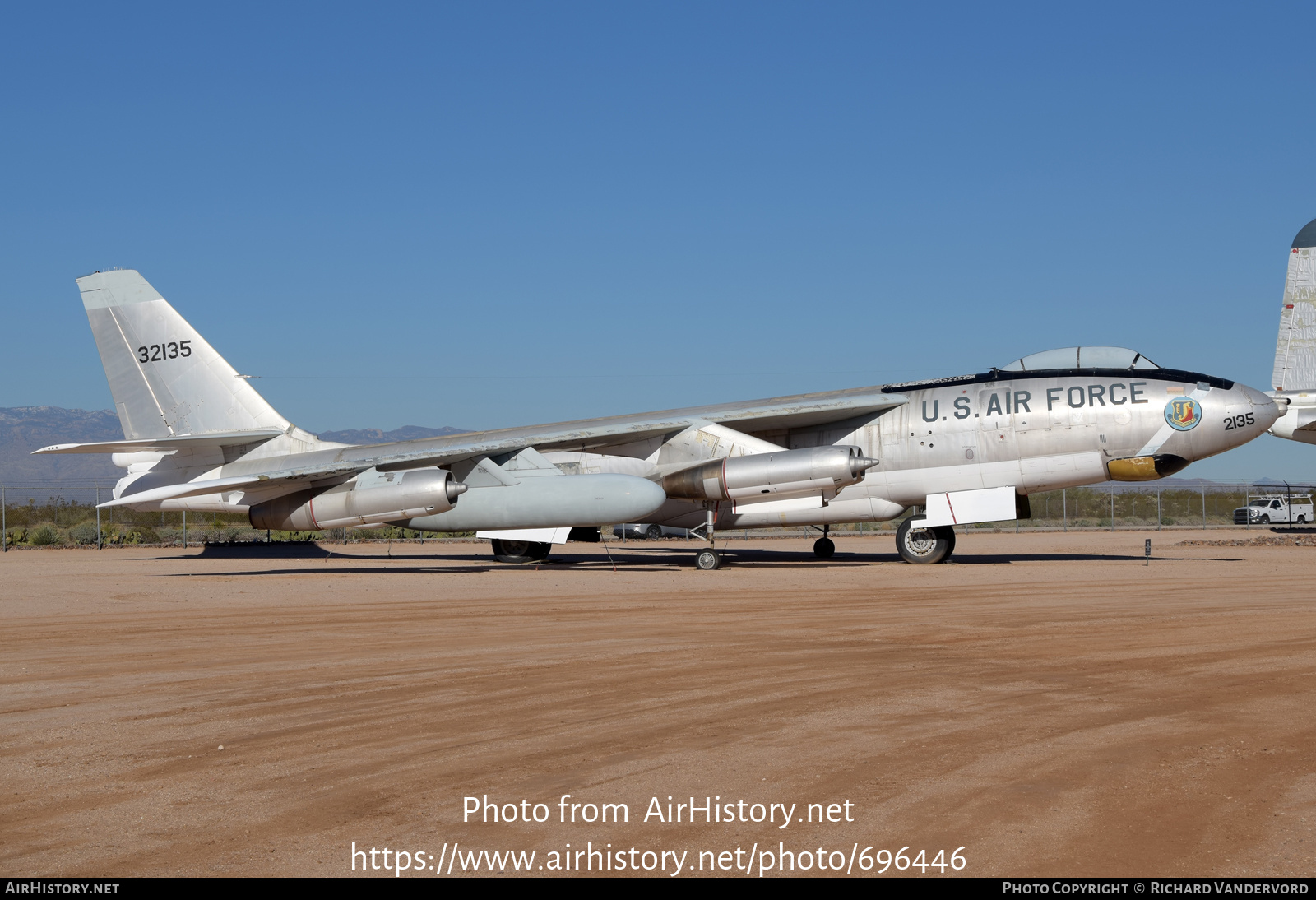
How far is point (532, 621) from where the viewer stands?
517 inches

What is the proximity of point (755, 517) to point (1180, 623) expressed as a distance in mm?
12919

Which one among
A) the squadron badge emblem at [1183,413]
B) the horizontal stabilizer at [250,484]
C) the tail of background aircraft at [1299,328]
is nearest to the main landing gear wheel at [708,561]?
the horizontal stabilizer at [250,484]

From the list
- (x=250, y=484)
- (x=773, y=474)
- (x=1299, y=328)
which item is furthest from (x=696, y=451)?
(x=1299, y=328)

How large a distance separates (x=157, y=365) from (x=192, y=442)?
2.20 metres

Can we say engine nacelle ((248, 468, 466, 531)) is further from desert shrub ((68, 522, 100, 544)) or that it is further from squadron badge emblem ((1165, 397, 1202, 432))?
desert shrub ((68, 522, 100, 544))

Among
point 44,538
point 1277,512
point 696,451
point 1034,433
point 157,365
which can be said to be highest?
point 157,365

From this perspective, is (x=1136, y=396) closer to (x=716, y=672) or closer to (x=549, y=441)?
(x=549, y=441)

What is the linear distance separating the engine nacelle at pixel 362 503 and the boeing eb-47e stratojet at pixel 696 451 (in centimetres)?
4

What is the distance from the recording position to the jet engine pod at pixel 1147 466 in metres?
21.5

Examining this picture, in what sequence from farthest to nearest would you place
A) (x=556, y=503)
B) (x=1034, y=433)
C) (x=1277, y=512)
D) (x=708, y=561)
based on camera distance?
(x=1277, y=512), (x=708, y=561), (x=556, y=503), (x=1034, y=433)

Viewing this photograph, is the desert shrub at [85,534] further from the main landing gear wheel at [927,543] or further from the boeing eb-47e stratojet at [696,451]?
the main landing gear wheel at [927,543]

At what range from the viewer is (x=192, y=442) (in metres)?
25.1

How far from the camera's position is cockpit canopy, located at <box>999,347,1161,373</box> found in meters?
22.5

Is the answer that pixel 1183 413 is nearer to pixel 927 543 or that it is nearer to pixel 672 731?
pixel 927 543
